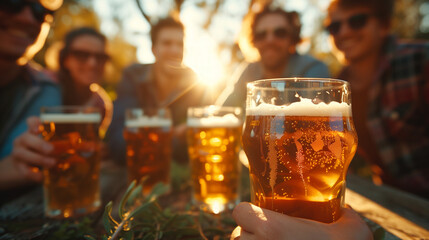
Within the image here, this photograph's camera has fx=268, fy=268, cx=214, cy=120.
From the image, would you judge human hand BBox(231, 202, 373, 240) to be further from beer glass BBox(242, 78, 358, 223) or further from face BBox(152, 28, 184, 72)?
face BBox(152, 28, 184, 72)

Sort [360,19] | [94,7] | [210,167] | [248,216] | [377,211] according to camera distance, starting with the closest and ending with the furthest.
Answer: [248,216]
[377,211]
[210,167]
[360,19]
[94,7]

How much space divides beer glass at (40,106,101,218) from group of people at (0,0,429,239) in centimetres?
6

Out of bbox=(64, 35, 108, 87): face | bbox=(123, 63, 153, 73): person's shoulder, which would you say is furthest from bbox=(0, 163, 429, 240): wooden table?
bbox=(64, 35, 108, 87): face

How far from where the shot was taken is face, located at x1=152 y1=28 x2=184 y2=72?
4.25 metres

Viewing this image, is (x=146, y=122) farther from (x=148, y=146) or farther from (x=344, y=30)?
(x=344, y=30)

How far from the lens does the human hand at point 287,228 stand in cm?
70

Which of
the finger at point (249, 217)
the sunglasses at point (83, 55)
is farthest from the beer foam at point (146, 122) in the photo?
the sunglasses at point (83, 55)

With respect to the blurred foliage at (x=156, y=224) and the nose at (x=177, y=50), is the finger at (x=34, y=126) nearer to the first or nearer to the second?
the blurred foliage at (x=156, y=224)

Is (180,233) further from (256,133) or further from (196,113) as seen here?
(196,113)

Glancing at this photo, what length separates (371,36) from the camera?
3.63 m

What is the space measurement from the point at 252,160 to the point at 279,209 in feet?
0.62

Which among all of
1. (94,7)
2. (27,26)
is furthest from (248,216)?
(94,7)

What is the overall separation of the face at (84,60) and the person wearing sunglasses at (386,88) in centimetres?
385

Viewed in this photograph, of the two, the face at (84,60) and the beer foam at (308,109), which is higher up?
the face at (84,60)
